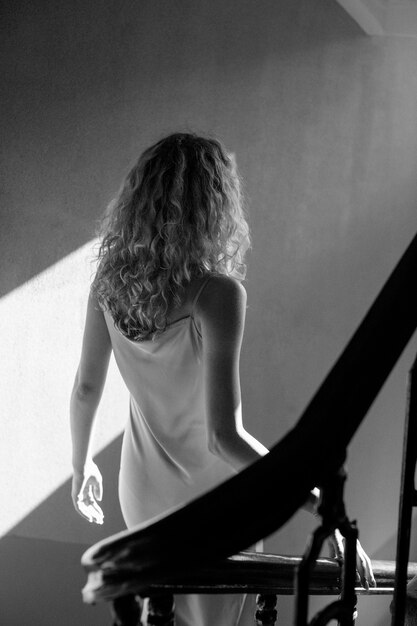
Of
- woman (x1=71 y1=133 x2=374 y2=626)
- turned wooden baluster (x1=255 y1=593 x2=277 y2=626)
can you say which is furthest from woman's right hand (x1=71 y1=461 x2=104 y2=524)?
turned wooden baluster (x1=255 y1=593 x2=277 y2=626)

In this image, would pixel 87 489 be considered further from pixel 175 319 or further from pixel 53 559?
pixel 53 559

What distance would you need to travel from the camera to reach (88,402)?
1.97 m

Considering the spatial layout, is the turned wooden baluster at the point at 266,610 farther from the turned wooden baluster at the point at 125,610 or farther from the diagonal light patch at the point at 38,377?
the diagonal light patch at the point at 38,377

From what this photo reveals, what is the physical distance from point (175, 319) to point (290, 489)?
1.07 meters

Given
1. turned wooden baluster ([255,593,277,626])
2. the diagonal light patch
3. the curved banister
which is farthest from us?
the diagonal light patch

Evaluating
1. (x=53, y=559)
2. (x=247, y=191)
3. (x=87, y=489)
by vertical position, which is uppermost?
(x=247, y=191)

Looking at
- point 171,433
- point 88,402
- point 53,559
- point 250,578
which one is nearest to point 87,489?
point 88,402

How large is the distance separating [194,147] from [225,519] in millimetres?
1251

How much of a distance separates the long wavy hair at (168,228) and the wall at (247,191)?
1.69 meters

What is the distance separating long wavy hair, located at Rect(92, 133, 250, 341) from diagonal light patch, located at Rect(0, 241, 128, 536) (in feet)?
5.41

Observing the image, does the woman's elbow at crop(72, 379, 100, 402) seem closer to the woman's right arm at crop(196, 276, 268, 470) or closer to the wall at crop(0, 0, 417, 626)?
the woman's right arm at crop(196, 276, 268, 470)

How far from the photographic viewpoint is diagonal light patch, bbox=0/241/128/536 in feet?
11.2

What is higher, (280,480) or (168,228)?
(168,228)

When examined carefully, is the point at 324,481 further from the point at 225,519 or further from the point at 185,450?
the point at 185,450
